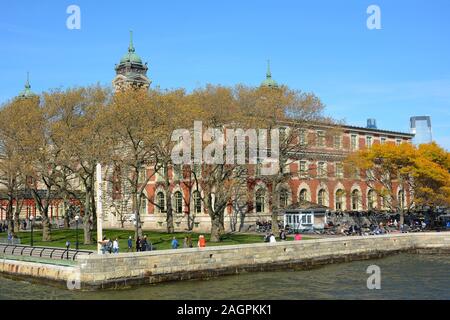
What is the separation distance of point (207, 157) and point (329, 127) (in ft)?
49.6

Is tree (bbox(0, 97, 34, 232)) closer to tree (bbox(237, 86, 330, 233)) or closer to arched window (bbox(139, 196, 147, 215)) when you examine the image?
tree (bbox(237, 86, 330, 233))

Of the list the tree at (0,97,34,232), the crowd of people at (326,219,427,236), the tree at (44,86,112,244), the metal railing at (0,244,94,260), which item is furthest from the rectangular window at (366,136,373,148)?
the metal railing at (0,244,94,260)

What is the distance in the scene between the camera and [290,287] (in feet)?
112

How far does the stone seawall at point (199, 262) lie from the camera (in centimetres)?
3284

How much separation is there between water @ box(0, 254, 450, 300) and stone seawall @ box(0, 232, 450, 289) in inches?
30.1

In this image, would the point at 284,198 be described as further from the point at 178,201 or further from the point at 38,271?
the point at 38,271

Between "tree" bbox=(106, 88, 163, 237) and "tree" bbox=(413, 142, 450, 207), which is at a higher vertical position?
"tree" bbox=(106, 88, 163, 237)

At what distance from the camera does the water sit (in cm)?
3095

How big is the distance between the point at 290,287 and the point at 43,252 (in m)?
17.6

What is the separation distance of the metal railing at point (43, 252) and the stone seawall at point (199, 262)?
1612 millimetres

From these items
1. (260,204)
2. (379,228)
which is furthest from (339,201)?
(379,228)

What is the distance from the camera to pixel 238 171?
2029 inches

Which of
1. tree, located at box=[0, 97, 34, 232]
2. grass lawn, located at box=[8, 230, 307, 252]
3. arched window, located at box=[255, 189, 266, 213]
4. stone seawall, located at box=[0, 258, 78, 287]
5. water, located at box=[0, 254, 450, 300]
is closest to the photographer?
water, located at box=[0, 254, 450, 300]
